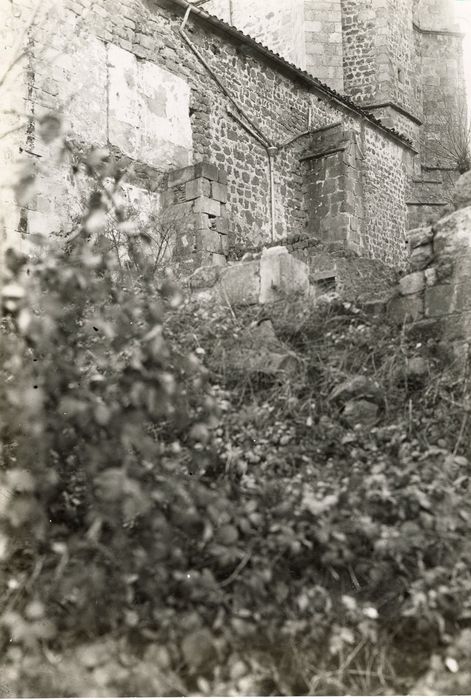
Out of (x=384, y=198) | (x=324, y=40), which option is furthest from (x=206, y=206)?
(x=324, y=40)

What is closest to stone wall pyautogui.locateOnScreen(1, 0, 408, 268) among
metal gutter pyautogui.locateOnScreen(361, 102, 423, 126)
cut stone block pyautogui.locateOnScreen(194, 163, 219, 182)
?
cut stone block pyautogui.locateOnScreen(194, 163, 219, 182)

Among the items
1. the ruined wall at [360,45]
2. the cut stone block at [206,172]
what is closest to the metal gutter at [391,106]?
the ruined wall at [360,45]

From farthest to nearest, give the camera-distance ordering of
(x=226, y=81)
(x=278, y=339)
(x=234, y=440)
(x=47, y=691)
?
(x=226, y=81), (x=278, y=339), (x=234, y=440), (x=47, y=691)

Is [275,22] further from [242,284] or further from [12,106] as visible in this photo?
[242,284]

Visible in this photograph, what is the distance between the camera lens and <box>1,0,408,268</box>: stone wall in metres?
7.91

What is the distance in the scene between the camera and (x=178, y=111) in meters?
9.86

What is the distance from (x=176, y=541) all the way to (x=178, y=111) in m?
8.40

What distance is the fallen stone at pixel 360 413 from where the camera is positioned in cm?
408

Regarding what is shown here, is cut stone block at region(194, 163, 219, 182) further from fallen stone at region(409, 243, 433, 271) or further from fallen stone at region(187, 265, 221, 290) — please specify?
fallen stone at region(409, 243, 433, 271)

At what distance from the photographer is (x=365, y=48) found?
18.0 metres

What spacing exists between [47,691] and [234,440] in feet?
5.50

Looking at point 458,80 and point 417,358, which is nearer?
point 417,358


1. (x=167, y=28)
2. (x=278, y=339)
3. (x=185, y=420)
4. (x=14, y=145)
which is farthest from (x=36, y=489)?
(x=167, y=28)

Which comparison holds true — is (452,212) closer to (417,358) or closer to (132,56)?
(417,358)
